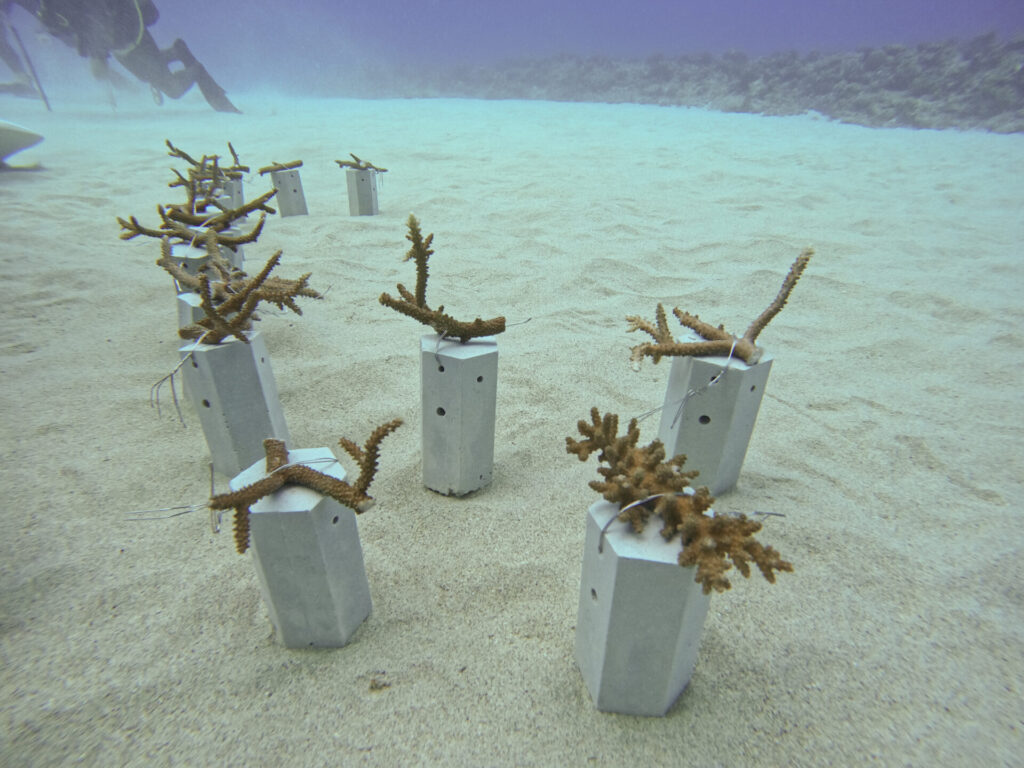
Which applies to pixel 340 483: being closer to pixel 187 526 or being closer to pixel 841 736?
pixel 187 526

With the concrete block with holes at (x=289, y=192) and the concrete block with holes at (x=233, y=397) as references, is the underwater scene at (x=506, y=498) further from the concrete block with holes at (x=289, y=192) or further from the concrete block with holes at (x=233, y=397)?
the concrete block with holes at (x=289, y=192)

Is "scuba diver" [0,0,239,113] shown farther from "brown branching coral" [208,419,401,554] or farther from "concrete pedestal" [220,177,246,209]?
"brown branching coral" [208,419,401,554]

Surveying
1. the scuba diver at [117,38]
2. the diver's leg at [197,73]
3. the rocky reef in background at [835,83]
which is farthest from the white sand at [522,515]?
the scuba diver at [117,38]

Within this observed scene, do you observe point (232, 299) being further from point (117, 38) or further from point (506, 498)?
point (117, 38)

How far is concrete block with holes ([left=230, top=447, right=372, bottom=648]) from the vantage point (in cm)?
112

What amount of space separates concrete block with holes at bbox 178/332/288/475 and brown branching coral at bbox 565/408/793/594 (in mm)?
1108

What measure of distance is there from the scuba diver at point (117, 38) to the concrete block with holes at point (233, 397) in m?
16.0

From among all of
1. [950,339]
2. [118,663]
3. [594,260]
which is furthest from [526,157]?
[118,663]

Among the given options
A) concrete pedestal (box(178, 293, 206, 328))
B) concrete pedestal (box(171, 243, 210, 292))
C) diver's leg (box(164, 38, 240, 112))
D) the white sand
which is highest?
diver's leg (box(164, 38, 240, 112))

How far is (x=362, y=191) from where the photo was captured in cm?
498

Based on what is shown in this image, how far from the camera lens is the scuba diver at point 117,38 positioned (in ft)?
42.1

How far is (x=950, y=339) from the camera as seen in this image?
298 centimetres

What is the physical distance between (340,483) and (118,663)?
0.74 meters

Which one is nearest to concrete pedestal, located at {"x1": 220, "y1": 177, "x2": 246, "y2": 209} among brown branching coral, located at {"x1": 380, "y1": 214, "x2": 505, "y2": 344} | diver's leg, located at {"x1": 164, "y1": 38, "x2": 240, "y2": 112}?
brown branching coral, located at {"x1": 380, "y1": 214, "x2": 505, "y2": 344}
